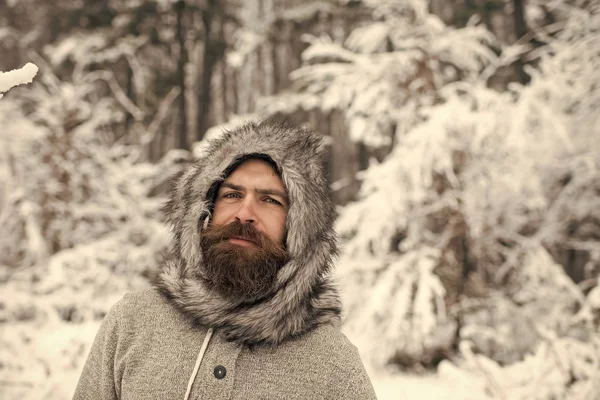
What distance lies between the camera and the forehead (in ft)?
5.50

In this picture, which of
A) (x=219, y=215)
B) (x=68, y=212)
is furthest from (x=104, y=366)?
(x=68, y=212)

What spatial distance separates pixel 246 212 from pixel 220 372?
54 cm

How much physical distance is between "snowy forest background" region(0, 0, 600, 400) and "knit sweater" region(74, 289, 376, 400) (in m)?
1.67

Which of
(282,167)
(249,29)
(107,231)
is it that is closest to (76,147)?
(107,231)

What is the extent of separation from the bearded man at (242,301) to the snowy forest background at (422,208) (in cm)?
129

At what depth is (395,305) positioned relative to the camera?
12.6 feet

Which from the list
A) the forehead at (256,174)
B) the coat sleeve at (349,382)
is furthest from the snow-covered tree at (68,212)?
the coat sleeve at (349,382)

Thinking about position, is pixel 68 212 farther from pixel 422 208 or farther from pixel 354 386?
pixel 354 386

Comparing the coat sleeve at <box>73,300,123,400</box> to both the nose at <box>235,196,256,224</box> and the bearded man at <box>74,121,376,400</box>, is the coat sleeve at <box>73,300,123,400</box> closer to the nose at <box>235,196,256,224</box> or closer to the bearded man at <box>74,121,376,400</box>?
the bearded man at <box>74,121,376,400</box>

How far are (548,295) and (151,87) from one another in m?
5.81

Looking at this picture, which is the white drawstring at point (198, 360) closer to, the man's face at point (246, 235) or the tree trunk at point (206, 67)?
the man's face at point (246, 235)

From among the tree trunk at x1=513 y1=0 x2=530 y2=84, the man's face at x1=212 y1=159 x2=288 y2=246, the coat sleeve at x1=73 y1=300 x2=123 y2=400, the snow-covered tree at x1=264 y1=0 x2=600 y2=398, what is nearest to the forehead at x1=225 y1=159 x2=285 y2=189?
the man's face at x1=212 y1=159 x2=288 y2=246

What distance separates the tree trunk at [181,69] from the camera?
21.2 ft

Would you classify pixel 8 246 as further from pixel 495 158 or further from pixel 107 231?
pixel 495 158
